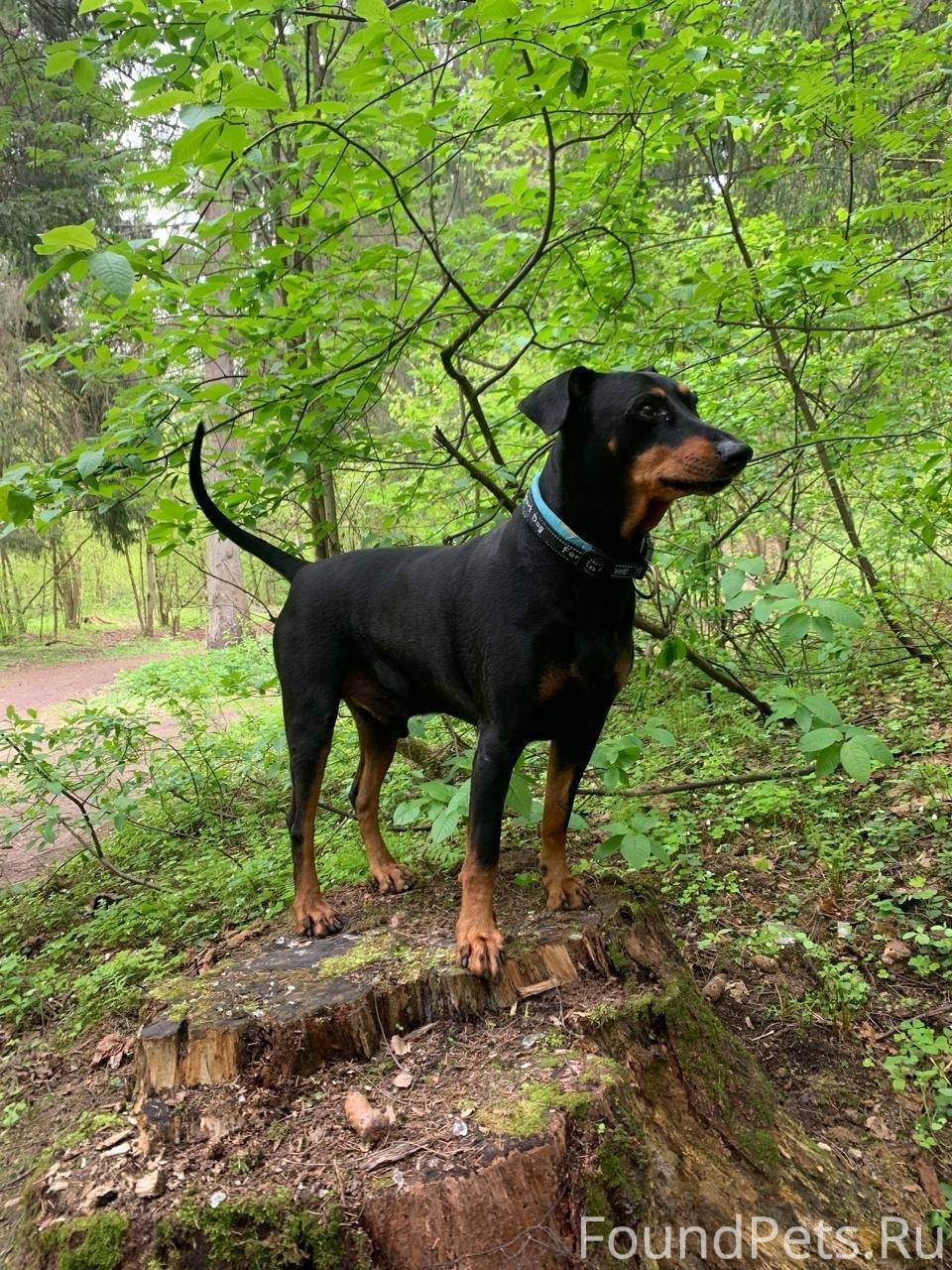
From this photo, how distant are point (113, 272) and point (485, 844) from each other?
78.4 inches

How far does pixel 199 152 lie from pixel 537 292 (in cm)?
257

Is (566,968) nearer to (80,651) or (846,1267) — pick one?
(846,1267)

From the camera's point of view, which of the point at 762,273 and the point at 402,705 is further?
the point at 762,273

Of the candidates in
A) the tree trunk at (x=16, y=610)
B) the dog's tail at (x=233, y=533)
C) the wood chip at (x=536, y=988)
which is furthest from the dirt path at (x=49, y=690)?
the wood chip at (x=536, y=988)

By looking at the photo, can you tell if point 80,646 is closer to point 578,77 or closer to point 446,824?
point 446,824

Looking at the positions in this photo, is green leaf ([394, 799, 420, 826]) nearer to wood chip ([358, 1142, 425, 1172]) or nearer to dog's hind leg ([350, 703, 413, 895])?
dog's hind leg ([350, 703, 413, 895])

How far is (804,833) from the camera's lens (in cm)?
416

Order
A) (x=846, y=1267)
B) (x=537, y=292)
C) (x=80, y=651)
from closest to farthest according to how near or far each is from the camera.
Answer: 1. (x=846, y=1267)
2. (x=537, y=292)
3. (x=80, y=651)

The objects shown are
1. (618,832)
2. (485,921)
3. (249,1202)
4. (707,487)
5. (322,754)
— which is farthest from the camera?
(322,754)

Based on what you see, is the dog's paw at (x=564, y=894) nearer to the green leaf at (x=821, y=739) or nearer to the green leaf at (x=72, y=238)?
the green leaf at (x=821, y=739)

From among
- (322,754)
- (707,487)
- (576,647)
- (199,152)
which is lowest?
(322,754)

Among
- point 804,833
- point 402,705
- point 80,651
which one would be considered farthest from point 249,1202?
point 80,651

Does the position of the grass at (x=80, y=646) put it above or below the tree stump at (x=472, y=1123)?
below

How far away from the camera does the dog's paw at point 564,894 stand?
2.86 metres
